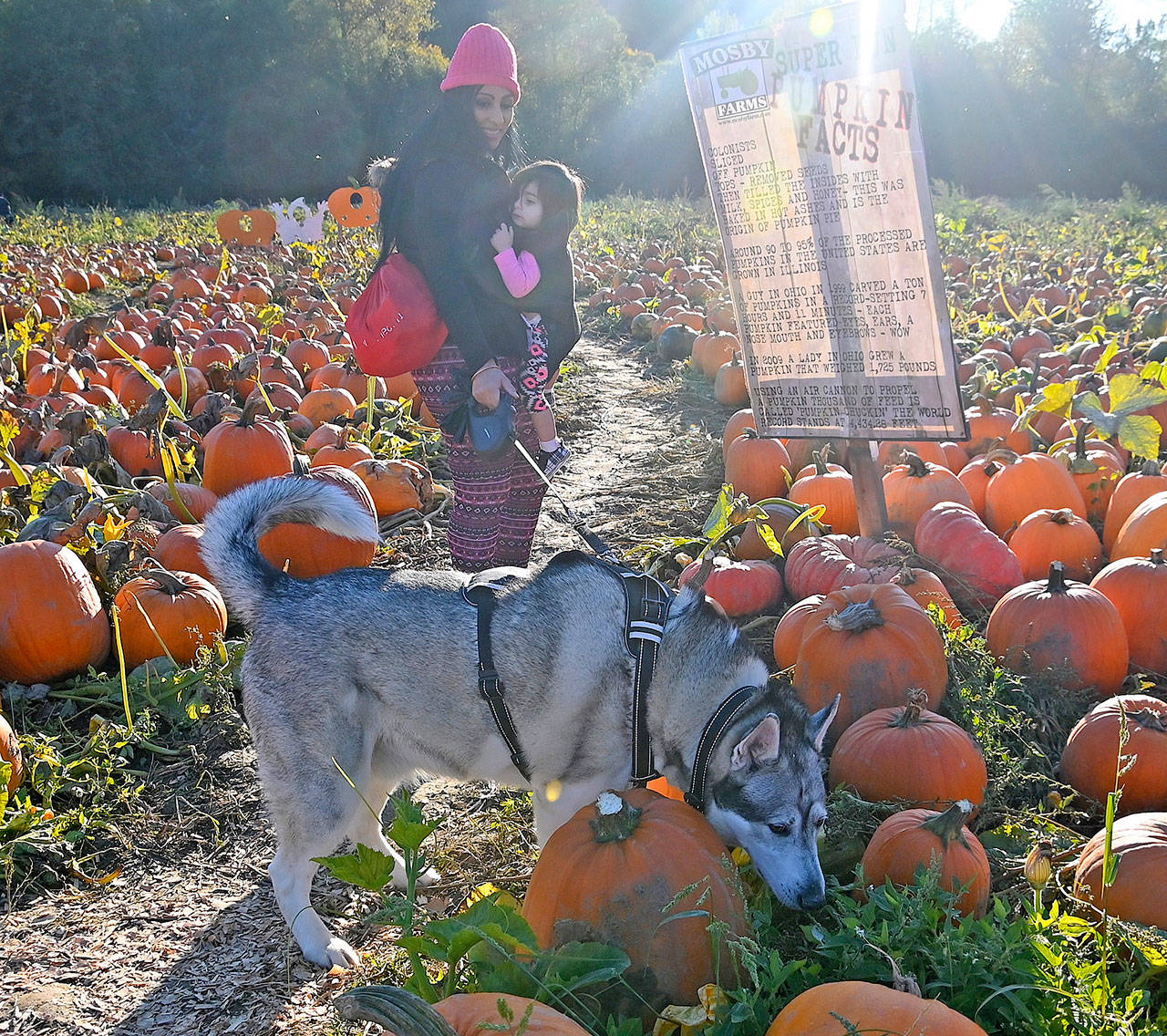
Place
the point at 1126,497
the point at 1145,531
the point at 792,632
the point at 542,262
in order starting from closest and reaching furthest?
the point at 792,632, the point at 542,262, the point at 1145,531, the point at 1126,497

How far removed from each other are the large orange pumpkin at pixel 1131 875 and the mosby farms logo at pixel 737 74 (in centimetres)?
374

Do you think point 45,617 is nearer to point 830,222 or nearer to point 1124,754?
point 830,222

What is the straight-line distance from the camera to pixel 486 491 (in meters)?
4.84

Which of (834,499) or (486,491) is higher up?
(486,491)

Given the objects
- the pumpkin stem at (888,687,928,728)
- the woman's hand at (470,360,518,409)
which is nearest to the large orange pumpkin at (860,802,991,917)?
the pumpkin stem at (888,687,928,728)

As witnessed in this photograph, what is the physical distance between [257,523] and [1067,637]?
331cm

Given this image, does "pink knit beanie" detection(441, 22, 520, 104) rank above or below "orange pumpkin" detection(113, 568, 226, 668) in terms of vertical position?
above

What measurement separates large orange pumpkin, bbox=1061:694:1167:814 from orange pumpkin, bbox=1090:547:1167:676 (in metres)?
0.81

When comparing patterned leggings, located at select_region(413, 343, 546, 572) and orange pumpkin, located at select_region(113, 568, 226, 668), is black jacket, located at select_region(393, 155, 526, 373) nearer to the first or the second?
patterned leggings, located at select_region(413, 343, 546, 572)

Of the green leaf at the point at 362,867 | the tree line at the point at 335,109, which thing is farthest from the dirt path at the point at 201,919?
the tree line at the point at 335,109

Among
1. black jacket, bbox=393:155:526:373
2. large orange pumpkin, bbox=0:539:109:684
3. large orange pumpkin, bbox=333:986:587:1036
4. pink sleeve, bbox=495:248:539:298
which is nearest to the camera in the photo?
large orange pumpkin, bbox=333:986:587:1036

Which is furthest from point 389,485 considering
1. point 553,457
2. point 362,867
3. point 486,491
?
point 362,867

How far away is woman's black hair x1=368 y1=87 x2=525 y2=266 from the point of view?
4.39 metres

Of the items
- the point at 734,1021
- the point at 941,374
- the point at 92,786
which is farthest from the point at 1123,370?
the point at 92,786
